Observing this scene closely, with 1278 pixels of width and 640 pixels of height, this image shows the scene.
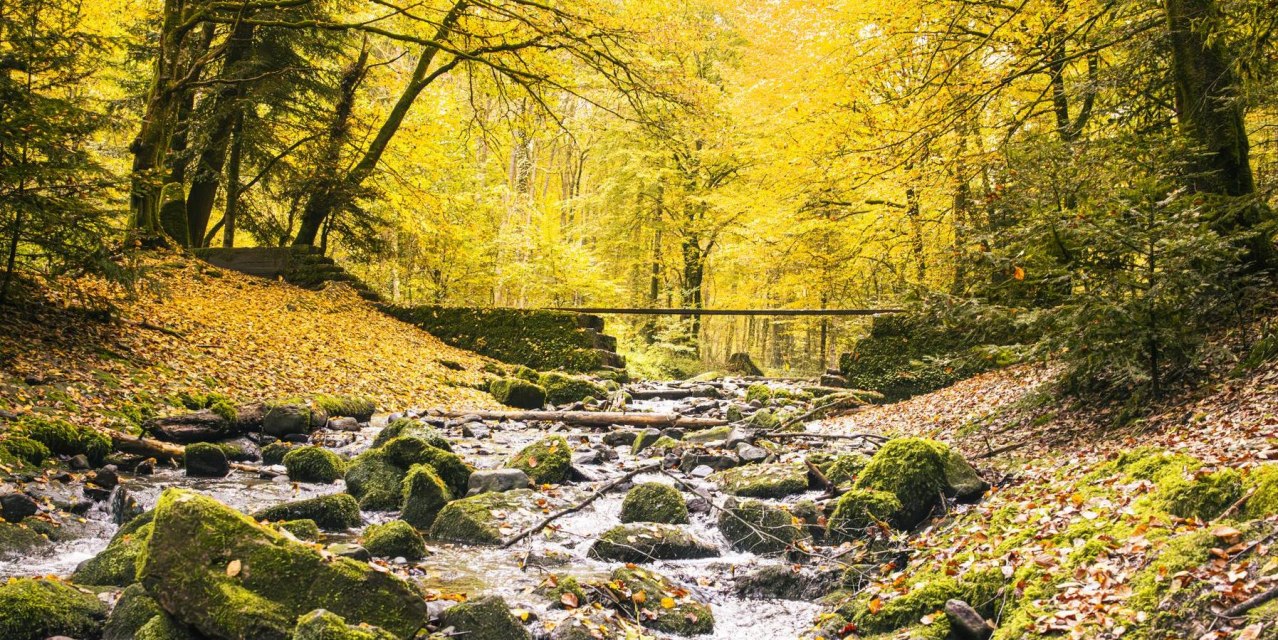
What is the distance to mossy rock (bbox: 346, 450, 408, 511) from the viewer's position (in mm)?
6070

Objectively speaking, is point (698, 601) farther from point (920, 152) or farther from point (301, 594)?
point (920, 152)

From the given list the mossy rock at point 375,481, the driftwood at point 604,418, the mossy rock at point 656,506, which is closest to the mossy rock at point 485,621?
the mossy rock at point 656,506

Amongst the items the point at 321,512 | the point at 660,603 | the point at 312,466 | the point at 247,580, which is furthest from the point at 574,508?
the point at 247,580

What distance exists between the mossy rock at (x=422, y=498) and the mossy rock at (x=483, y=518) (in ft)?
0.77

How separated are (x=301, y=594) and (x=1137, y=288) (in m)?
5.43

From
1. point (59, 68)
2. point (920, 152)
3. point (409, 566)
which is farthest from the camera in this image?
point (920, 152)

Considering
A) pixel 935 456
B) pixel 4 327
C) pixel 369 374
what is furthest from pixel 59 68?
pixel 935 456

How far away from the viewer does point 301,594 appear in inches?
133

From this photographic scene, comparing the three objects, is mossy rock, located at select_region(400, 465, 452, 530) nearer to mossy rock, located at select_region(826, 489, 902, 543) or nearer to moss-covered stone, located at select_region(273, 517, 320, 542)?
moss-covered stone, located at select_region(273, 517, 320, 542)

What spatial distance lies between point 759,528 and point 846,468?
4.75ft

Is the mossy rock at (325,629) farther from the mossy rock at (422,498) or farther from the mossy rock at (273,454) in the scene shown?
the mossy rock at (273,454)

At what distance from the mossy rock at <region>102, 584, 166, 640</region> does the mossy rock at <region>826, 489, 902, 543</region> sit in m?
4.01

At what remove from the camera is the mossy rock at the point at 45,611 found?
10.6ft

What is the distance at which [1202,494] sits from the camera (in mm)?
3322
